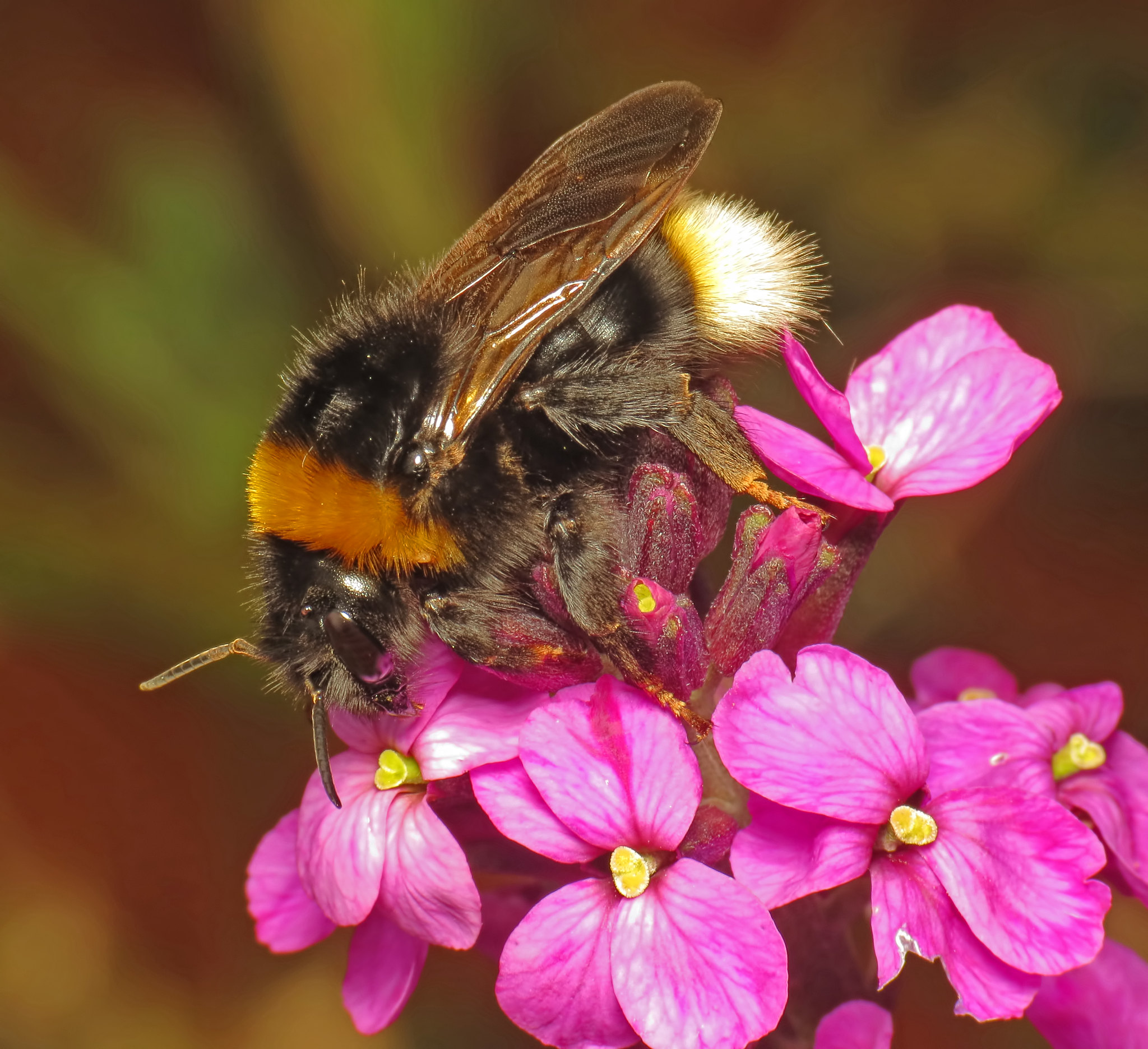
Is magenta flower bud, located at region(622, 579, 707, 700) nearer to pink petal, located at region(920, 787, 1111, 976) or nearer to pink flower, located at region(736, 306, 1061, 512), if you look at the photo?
pink flower, located at region(736, 306, 1061, 512)

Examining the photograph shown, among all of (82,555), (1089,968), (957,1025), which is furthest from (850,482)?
(82,555)

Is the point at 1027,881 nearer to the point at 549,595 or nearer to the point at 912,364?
the point at 549,595

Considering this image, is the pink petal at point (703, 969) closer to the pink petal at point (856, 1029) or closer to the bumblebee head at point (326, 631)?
the pink petal at point (856, 1029)

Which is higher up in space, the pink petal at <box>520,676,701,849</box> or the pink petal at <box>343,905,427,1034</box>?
the pink petal at <box>520,676,701,849</box>

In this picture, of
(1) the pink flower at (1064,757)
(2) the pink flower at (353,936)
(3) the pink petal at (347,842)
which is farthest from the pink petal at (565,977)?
(1) the pink flower at (1064,757)

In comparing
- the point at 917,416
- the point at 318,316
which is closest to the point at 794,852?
the point at 917,416

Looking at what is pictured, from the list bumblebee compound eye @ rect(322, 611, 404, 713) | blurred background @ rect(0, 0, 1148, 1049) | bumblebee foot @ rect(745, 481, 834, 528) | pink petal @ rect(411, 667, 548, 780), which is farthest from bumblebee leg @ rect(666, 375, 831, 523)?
blurred background @ rect(0, 0, 1148, 1049)
